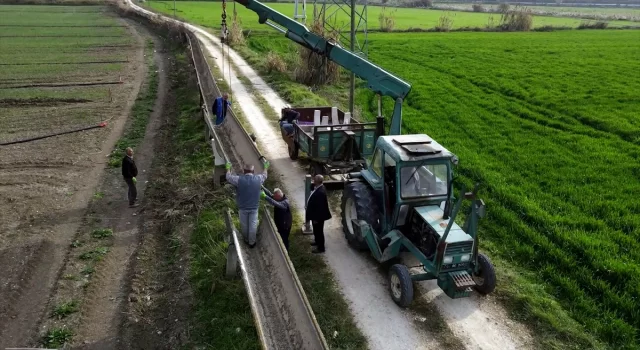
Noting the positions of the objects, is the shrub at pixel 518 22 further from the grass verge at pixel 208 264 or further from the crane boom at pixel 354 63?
the crane boom at pixel 354 63

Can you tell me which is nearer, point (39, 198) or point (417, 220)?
point (417, 220)

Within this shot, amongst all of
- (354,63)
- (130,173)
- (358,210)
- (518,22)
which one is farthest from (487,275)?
(518,22)

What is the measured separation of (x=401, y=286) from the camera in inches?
350

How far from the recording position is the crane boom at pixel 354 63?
1270 centimetres

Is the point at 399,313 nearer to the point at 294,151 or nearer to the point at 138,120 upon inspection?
the point at 294,151

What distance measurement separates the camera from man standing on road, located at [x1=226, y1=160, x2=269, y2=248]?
10008mm

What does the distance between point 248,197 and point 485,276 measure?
4.35 metres

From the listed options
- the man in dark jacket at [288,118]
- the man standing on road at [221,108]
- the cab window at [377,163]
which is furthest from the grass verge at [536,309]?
the man standing on road at [221,108]

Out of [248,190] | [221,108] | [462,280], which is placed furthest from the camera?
[221,108]

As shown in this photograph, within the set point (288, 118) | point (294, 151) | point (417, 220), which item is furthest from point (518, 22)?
point (417, 220)

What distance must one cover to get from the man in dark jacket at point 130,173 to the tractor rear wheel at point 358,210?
6.07 meters

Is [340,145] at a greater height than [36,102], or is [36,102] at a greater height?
[340,145]

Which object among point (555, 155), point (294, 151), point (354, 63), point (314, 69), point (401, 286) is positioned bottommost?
point (401, 286)

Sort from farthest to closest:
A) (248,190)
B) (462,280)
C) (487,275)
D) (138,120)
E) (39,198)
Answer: (138,120) < (39,198) < (248,190) < (487,275) < (462,280)
